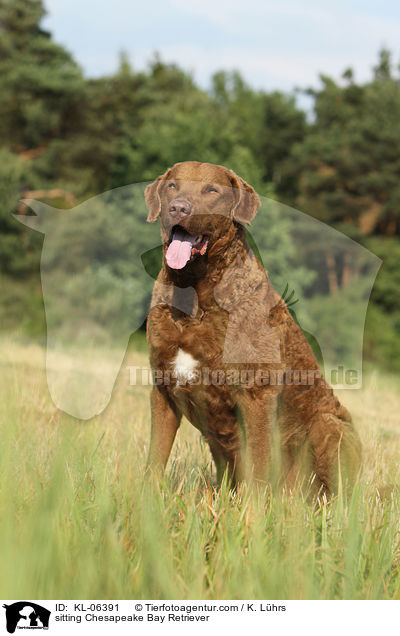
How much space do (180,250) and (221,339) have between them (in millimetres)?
532

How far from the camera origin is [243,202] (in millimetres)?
3416

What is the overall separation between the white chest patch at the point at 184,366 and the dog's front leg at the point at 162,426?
0.22 metres

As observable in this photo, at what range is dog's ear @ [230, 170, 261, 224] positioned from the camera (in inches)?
134

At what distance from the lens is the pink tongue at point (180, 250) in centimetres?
321

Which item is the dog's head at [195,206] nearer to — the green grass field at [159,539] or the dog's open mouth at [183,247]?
the dog's open mouth at [183,247]

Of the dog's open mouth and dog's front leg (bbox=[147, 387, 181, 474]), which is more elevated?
the dog's open mouth

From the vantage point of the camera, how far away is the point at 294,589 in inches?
81.1
